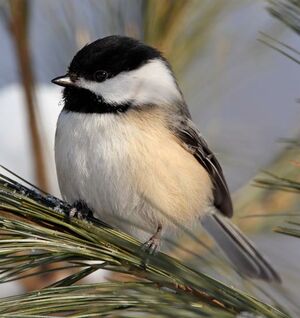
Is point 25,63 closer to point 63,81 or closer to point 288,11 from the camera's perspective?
point 63,81

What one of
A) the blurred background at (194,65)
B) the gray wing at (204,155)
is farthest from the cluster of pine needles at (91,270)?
the gray wing at (204,155)

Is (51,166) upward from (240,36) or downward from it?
downward

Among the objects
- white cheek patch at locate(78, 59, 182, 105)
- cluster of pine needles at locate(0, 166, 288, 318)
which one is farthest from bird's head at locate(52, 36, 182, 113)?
cluster of pine needles at locate(0, 166, 288, 318)

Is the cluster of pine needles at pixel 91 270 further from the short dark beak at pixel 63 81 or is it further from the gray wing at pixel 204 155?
the gray wing at pixel 204 155

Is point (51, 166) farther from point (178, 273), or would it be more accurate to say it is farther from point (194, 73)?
point (178, 273)

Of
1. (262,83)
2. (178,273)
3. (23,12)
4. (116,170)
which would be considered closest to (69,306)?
(178,273)

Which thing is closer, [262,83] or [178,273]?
[178,273]
